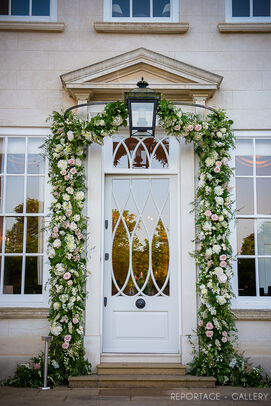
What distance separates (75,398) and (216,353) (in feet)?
5.76

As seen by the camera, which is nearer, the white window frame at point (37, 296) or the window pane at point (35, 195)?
the white window frame at point (37, 296)

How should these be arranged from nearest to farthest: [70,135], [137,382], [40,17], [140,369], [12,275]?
[137,382], [140,369], [70,135], [12,275], [40,17]

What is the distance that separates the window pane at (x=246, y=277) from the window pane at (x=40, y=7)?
14.8 feet

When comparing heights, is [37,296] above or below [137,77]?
below

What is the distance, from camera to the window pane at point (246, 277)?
575cm

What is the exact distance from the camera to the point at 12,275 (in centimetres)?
574

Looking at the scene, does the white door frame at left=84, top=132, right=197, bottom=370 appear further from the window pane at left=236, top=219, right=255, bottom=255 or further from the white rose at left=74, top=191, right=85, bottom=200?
the window pane at left=236, top=219, right=255, bottom=255

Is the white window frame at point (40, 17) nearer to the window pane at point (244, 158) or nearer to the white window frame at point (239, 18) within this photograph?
the white window frame at point (239, 18)

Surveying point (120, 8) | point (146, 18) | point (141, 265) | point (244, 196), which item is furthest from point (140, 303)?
point (120, 8)

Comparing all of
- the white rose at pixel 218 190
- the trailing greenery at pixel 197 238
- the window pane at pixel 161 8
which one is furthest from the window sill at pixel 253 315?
the window pane at pixel 161 8

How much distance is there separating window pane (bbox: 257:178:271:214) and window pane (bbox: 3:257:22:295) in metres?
3.38

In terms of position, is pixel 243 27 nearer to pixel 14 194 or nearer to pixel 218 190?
pixel 218 190

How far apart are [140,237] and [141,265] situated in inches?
15.0

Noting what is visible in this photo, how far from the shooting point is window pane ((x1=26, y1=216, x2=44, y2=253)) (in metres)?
5.80
